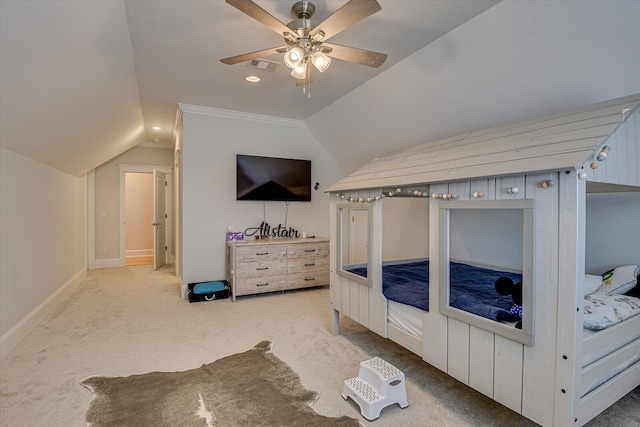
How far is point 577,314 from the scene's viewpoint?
135 cm

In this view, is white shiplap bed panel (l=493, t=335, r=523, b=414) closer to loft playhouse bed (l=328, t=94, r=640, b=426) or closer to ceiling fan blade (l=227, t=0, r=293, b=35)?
loft playhouse bed (l=328, t=94, r=640, b=426)

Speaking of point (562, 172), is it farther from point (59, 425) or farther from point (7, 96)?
point (7, 96)

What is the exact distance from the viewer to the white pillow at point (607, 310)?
1549 mm

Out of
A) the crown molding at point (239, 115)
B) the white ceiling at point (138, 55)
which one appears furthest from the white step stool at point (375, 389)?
the crown molding at point (239, 115)

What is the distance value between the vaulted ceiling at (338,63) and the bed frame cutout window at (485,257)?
975mm

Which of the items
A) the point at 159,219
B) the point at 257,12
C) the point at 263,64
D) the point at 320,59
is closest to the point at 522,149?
the point at 320,59

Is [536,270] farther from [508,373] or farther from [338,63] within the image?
[338,63]

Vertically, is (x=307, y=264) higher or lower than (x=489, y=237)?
lower

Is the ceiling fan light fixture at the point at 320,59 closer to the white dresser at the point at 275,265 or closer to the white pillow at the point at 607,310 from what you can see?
the white pillow at the point at 607,310

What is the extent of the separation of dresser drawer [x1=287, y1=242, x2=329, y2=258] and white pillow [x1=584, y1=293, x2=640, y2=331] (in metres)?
3.29

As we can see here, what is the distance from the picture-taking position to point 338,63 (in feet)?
10.0

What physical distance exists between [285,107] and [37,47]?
2.88 metres

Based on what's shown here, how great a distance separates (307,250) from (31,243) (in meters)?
3.12

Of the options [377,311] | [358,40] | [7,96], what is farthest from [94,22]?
[377,311]
